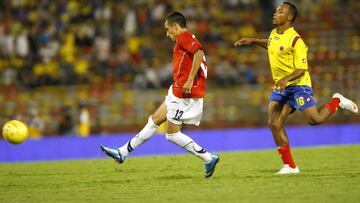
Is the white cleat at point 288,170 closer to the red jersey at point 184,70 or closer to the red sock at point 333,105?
the red sock at point 333,105

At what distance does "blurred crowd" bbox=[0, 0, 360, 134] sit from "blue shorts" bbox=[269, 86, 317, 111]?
37.6 feet

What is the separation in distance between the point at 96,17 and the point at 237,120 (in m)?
6.22

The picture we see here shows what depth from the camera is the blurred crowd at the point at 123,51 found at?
21891 mm

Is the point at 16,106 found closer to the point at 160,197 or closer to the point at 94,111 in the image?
the point at 94,111

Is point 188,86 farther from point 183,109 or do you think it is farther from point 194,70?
point 183,109

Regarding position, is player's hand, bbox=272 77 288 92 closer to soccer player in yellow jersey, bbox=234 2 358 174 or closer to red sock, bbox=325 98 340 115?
soccer player in yellow jersey, bbox=234 2 358 174

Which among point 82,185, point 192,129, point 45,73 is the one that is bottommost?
point 192,129

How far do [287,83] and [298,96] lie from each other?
270 mm

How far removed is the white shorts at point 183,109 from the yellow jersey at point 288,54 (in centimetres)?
132

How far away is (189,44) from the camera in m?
10.1

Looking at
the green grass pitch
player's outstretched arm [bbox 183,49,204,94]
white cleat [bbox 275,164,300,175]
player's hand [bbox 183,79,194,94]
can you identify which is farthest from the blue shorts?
player's hand [bbox 183,79,194,94]

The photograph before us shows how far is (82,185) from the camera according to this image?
32.2ft

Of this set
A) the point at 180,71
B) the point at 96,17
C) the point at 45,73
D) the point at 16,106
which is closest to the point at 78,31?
the point at 96,17

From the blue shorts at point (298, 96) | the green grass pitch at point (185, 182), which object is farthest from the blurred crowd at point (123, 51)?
the blue shorts at point (298, 96)
